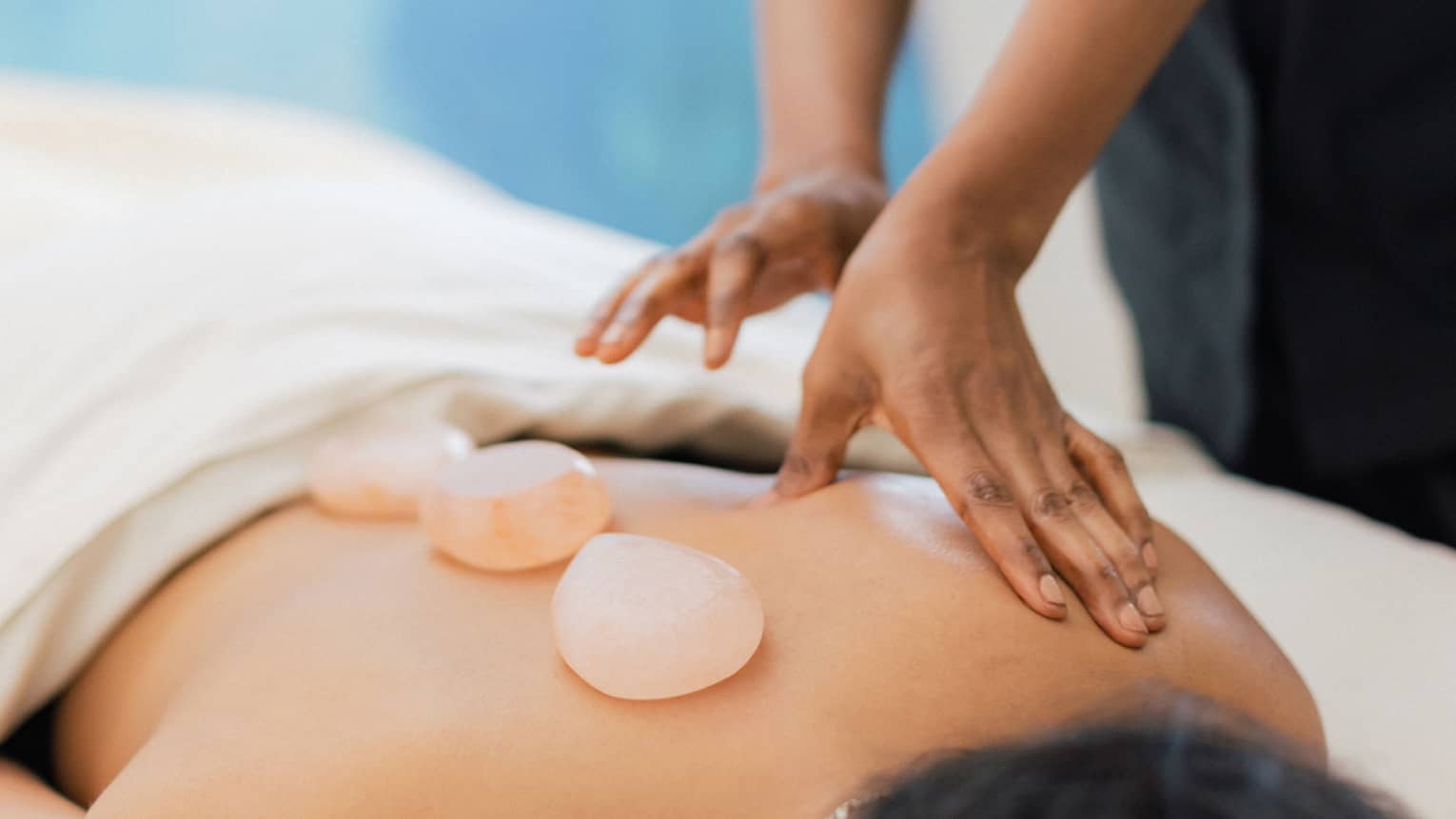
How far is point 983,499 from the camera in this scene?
0.59 meters

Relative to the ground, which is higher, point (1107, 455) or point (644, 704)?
point (1107, 455)

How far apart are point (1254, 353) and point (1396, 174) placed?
9.8 inches

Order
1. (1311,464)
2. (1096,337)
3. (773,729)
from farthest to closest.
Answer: (1096,337)
(1311,464)
(773,729)

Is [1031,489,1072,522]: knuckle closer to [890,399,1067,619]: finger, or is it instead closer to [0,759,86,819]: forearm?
[890,399,1067,619]: finger

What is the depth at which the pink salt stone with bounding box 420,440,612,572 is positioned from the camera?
0.62 m

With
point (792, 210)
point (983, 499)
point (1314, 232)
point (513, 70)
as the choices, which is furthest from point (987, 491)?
point (513, 70)

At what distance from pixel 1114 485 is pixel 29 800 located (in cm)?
65

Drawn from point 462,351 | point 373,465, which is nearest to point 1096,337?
point 462,351

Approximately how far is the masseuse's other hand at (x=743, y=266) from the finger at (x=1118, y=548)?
265 mm

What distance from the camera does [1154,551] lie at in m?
0.62

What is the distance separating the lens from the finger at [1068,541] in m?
0.56

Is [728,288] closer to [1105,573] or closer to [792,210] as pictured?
[792,210]

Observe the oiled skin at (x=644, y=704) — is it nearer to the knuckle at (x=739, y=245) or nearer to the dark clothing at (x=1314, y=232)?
the knuckle at (x=739, y=245)

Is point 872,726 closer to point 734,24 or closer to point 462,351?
point 462,351
